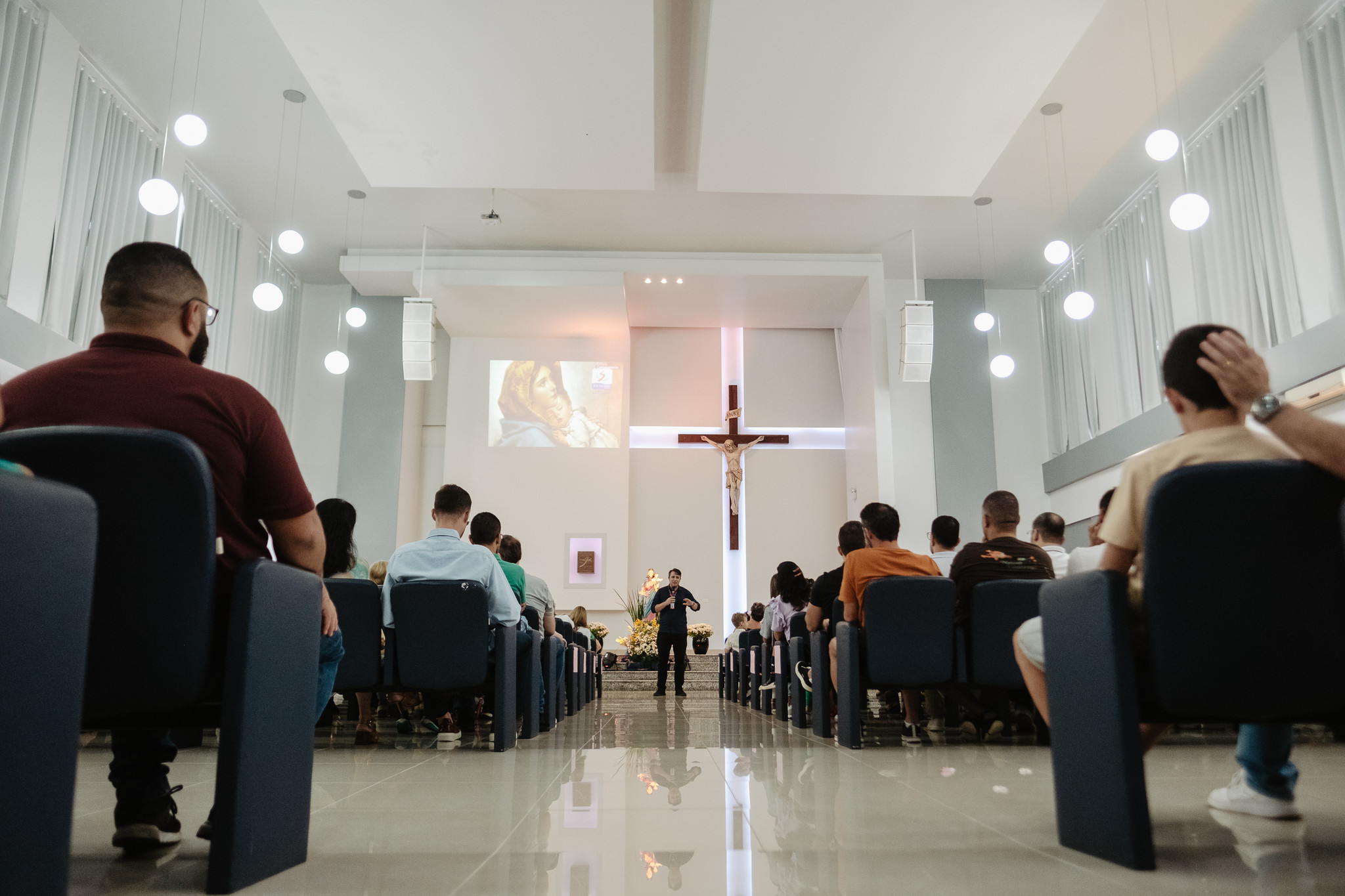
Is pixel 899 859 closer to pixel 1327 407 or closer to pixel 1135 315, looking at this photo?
pixel 1327 407

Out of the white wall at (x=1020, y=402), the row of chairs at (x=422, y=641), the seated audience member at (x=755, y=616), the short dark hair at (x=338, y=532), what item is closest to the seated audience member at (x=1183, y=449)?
the row of chairs at (x=422, y=641)

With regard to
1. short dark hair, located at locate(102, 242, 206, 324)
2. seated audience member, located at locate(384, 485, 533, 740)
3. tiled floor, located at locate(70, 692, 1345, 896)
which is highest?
short dark hair, located at locate(102, 242, 206, 324)

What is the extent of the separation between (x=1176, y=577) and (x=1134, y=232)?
858 centimetres

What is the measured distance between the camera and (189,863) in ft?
5.05

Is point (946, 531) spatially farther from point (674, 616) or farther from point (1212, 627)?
point (674, 616)

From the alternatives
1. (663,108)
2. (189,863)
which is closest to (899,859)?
(189,863)

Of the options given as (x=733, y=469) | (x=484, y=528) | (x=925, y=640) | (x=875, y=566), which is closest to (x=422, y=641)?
(x=484, y=528)

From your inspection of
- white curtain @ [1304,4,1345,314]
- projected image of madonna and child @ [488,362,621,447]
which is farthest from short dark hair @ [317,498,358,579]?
projected image of madonna and child @ [488,362,621,447]

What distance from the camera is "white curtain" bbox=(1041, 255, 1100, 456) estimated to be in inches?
381

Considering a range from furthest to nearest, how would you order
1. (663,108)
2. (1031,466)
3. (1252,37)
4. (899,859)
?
(1031,466), (663,108), (1252,37), (899,859)

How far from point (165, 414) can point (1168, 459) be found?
185cm

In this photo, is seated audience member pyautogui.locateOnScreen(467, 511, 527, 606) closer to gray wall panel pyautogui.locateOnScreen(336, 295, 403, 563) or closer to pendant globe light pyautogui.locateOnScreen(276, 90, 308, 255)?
pendant globe light pyautogui.locateOnScreen(276, 90, 308, 255)

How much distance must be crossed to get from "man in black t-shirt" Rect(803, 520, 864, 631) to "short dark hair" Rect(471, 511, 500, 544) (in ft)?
5.39

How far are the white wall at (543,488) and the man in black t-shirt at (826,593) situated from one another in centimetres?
628
